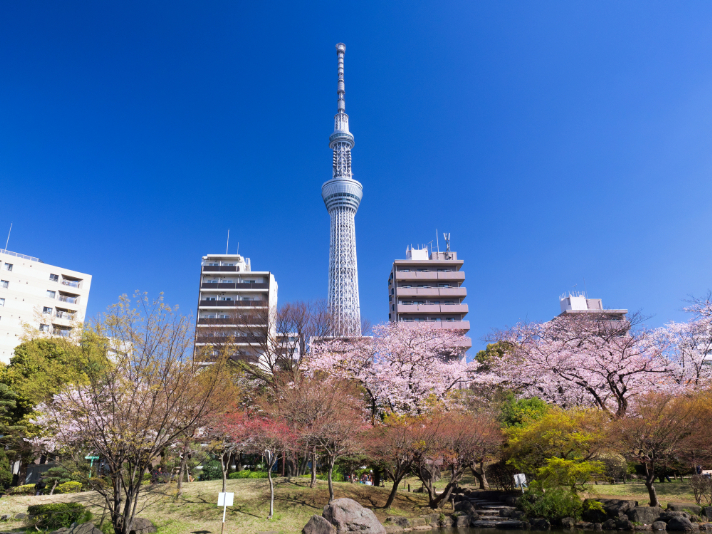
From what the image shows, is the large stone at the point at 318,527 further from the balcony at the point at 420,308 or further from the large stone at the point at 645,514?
the balcony at the point at 420,308

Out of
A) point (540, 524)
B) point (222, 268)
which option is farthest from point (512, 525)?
point (222, 268)

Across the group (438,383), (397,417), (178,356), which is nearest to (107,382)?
(178,356)

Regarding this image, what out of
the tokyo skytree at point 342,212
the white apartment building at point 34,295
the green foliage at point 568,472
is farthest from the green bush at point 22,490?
the tokyo skytree at point 342,212

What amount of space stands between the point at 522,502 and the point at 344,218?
68.2 m

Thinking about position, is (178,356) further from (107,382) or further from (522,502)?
(522,502)

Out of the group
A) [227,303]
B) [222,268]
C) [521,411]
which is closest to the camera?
[521,411]

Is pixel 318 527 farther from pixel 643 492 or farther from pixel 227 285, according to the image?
pixel 227 285

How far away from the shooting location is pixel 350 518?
14523 mm

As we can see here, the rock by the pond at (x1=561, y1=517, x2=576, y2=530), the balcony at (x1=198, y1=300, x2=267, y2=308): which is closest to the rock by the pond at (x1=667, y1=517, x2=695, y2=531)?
the rock by the pond at (x1=561, y1=517, x2=576, y2=530)

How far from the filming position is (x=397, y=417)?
18.9 meters

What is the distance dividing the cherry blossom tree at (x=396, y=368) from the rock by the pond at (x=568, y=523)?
6.71 m

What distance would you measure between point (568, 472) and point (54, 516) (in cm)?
1684

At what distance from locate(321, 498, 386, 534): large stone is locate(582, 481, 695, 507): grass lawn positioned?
865cm

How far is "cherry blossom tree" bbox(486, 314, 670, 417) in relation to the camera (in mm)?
21391
